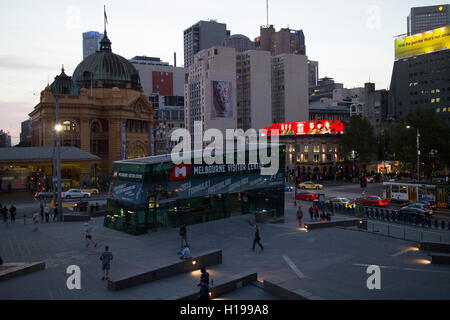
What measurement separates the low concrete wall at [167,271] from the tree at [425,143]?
2261 inches

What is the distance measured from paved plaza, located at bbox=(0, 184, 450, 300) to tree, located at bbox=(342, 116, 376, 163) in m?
55.9

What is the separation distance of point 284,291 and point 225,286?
7.63ft

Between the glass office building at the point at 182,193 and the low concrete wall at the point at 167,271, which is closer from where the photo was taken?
the low concrete wall at the point at 167,271

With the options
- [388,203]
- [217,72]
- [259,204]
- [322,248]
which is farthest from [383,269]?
[217,72]

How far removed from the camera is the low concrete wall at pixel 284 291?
1305cm

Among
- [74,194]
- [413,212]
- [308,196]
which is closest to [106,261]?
[413,212]

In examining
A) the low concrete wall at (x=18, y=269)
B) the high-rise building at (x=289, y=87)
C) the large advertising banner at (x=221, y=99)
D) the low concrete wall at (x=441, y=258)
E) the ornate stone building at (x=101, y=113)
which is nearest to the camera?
the low concrete wall at (x=18, y=269)

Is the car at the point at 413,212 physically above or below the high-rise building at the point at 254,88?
below

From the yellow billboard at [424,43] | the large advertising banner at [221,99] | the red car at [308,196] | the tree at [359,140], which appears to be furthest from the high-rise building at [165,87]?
the red car at [308,196]

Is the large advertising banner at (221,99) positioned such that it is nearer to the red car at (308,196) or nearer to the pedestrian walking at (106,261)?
the red car at (308,196)

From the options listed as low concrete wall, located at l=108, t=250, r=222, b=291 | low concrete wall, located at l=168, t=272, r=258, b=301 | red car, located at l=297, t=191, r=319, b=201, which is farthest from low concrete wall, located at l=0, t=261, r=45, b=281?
red car, located at l=297, t=191, r=319, b=201

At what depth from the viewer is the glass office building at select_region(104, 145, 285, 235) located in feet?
84.8
